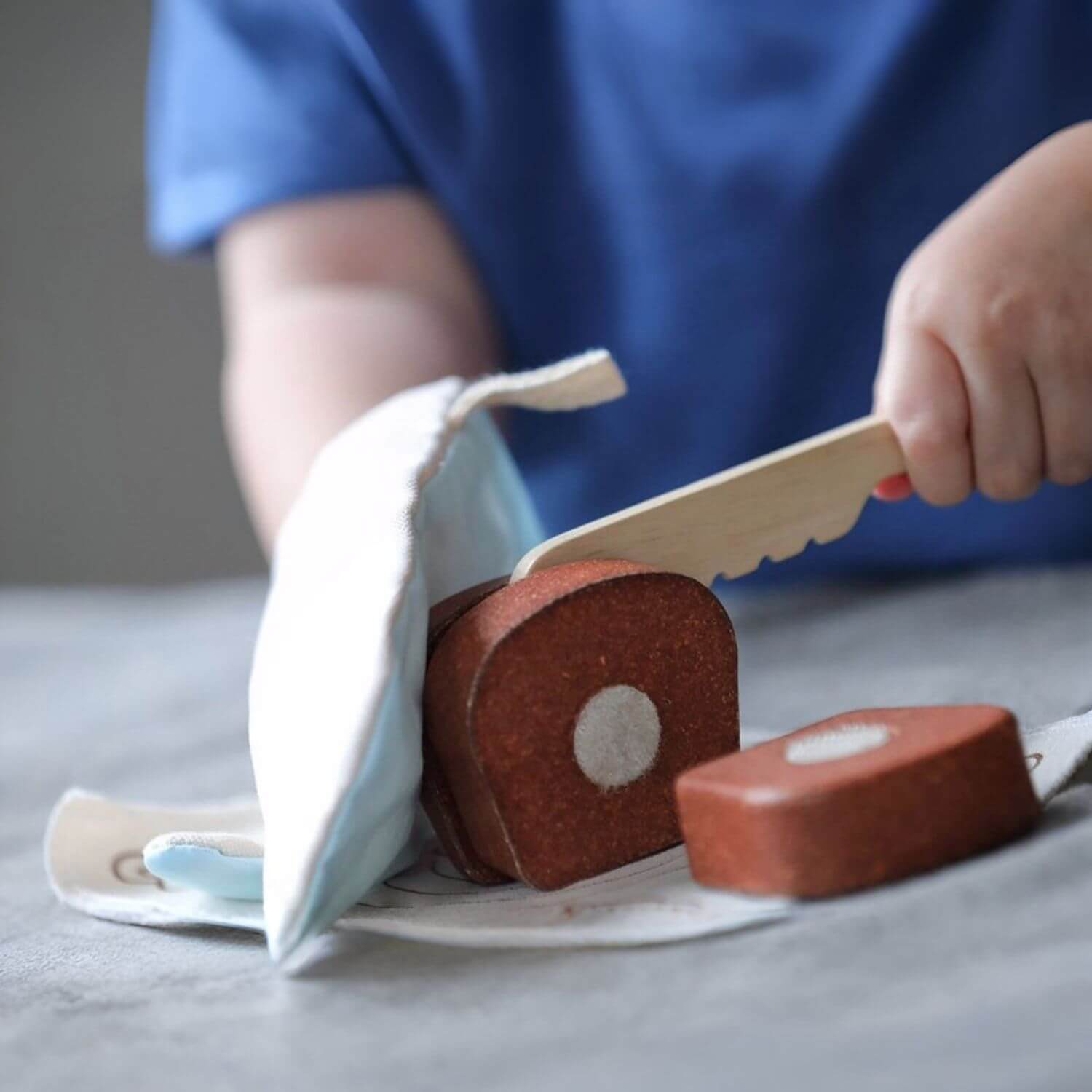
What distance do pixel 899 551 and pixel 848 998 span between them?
550 millimetres

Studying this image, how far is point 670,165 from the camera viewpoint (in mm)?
806

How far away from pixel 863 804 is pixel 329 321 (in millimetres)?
501

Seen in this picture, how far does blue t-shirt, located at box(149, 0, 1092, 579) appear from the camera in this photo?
742mm

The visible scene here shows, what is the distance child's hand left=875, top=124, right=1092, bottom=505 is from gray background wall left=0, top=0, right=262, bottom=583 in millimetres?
1262

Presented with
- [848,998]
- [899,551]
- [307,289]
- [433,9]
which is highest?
[433,9]

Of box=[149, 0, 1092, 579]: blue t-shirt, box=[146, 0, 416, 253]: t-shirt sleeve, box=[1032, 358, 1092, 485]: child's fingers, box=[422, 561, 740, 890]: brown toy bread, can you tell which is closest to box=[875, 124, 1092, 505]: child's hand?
box=[1032, 358, 1092, 485]: child's fingers

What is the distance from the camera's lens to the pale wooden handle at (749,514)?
387 millimetres

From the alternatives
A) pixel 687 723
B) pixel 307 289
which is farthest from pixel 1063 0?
pixel 687 723

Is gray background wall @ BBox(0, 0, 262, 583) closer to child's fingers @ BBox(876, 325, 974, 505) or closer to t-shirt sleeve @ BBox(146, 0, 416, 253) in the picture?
t-shirt sleeve @ BBox(146, 0, 416, 253)

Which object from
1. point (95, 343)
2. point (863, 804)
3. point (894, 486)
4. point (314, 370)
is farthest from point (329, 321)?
point (95, 343)

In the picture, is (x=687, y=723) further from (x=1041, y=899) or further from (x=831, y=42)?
(x=831, y=42)

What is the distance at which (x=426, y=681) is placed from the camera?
353 millimetres

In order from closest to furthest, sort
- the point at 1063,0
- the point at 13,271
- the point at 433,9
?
the point at 1063,0 → the point at 433,9 → the point at 13,271

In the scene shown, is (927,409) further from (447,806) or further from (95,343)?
(95,343)
